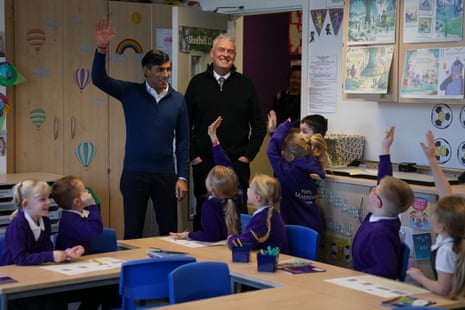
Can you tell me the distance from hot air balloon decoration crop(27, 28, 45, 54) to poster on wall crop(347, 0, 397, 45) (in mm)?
2641

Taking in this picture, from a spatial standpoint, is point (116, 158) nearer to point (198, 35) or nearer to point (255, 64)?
point (198, 35)

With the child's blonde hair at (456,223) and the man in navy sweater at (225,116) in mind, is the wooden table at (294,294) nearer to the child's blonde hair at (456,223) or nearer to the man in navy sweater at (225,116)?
the child's blonde hair at (456,223)

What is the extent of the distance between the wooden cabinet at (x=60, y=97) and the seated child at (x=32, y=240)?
2.88m

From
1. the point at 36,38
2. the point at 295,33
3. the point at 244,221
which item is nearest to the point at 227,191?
the point at 244,221

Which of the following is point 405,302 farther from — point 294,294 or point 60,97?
point 60,97

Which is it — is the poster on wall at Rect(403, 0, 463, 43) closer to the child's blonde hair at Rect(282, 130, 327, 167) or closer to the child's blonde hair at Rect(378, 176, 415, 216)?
the child's blonde hair at Rect(282, 130, 327, 167)

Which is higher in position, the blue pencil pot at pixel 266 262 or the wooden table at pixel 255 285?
the blue pencil pot at pixel 266 262

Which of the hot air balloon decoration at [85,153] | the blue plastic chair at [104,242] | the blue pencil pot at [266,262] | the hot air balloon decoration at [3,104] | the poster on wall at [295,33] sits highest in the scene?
the poster on wall at [295,33]

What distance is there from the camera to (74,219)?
4316 mm

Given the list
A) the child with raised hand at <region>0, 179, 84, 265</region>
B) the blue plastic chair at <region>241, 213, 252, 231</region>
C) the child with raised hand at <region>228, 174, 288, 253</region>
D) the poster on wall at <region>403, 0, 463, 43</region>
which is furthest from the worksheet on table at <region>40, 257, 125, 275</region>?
the poster on wall at <region>403, 0, 463, 43</region>

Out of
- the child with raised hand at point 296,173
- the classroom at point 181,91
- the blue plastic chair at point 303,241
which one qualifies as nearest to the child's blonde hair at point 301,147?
the child with raised hand at point 296,173

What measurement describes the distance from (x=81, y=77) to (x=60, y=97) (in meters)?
0.26

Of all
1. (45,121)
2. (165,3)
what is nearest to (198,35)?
(165,3)

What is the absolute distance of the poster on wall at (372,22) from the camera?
552cm
